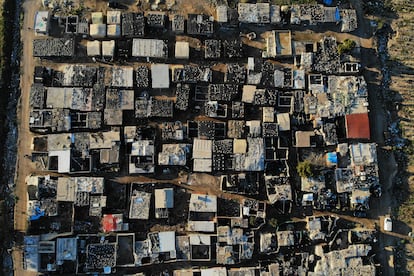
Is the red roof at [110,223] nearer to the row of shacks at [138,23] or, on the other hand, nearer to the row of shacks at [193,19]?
the row of shacks at [138,23]

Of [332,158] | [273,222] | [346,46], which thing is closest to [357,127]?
[332,158]

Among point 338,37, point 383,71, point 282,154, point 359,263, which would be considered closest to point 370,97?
point 383,71

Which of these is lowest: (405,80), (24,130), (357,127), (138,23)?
(357,127)

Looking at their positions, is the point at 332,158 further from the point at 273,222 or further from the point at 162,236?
the point at 162,236

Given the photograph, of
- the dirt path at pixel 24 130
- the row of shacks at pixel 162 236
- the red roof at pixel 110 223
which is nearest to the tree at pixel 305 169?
the row of shacks at pixel 162 236

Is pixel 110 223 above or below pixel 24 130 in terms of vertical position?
below

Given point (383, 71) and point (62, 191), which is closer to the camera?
point (62, 191)

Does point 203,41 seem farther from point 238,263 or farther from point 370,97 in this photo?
point 238,263
